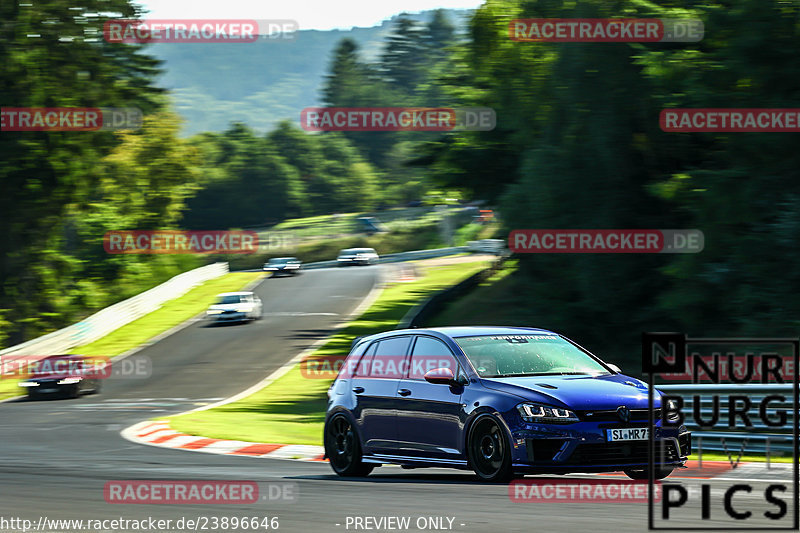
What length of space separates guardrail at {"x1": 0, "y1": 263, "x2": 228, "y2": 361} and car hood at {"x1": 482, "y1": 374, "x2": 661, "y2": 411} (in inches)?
1246

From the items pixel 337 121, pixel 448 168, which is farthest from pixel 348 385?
pixel 337 121

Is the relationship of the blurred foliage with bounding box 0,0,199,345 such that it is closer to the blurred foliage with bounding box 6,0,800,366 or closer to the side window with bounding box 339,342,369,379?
the blurred foliage with bounding box 6,0,800,366

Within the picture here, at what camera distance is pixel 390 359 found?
465 inches

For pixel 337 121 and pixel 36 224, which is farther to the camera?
pixel 337 121

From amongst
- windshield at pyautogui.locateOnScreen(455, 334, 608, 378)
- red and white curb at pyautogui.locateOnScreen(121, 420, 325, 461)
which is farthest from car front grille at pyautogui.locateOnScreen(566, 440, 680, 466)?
red and white curb at pyautogui.locateOnScreen(121, 420, 325, 461)

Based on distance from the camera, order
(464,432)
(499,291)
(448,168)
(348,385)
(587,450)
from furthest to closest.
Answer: (499,291) < (448,168) < (348,385) < (464,432) < (587,450)

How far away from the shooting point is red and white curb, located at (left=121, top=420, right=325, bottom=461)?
53.1ft

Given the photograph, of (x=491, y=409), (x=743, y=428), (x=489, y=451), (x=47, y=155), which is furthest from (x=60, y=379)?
(x=491, y=409)

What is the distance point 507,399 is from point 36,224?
148ft

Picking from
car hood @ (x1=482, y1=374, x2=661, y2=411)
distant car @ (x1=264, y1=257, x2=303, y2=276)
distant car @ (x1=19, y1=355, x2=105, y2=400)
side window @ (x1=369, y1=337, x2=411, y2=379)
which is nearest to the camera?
car hood @ (x1=482, y1=374, x2=661, y2=411)

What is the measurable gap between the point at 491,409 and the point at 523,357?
1.03 m

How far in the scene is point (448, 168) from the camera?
37.9 meters

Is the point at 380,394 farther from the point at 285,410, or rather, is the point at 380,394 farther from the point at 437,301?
the point at 437,301

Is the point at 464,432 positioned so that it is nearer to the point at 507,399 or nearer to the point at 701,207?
the point at 507,399
